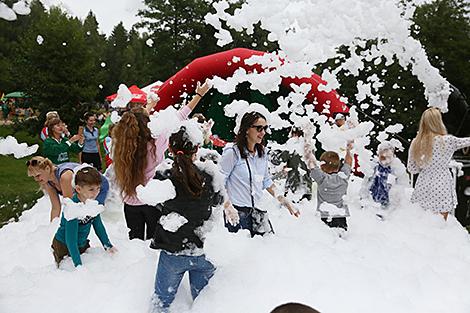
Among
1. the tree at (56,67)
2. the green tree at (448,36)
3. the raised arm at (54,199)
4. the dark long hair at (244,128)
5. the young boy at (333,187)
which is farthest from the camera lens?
the green tree at (448,36)

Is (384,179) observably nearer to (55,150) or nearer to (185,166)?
(185,166)

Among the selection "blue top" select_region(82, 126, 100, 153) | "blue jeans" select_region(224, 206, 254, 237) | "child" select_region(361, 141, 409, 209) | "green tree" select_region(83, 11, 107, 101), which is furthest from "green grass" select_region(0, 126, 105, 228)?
"green tree" select_region(83, 11, 107, 101)

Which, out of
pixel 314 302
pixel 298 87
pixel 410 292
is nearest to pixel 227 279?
pixel 314 302

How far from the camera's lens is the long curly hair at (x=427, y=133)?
550cm

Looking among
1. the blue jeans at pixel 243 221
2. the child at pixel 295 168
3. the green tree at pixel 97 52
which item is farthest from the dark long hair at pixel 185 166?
the green tree at pixel 97 52

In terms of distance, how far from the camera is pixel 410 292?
3.78m

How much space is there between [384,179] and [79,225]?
4196mm

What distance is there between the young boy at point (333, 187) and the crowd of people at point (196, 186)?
10 millimetres

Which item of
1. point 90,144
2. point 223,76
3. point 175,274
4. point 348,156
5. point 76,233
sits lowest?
point 175,274

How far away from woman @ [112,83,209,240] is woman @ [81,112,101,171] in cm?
509

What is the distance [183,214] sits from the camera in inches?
126

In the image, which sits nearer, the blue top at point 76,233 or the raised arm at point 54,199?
the blue top at point 76,233

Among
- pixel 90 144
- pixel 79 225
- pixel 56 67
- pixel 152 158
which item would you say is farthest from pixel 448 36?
pixel 79 225

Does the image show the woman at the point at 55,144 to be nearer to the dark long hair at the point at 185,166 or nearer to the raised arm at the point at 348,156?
the raised arm at the point at 348,156
